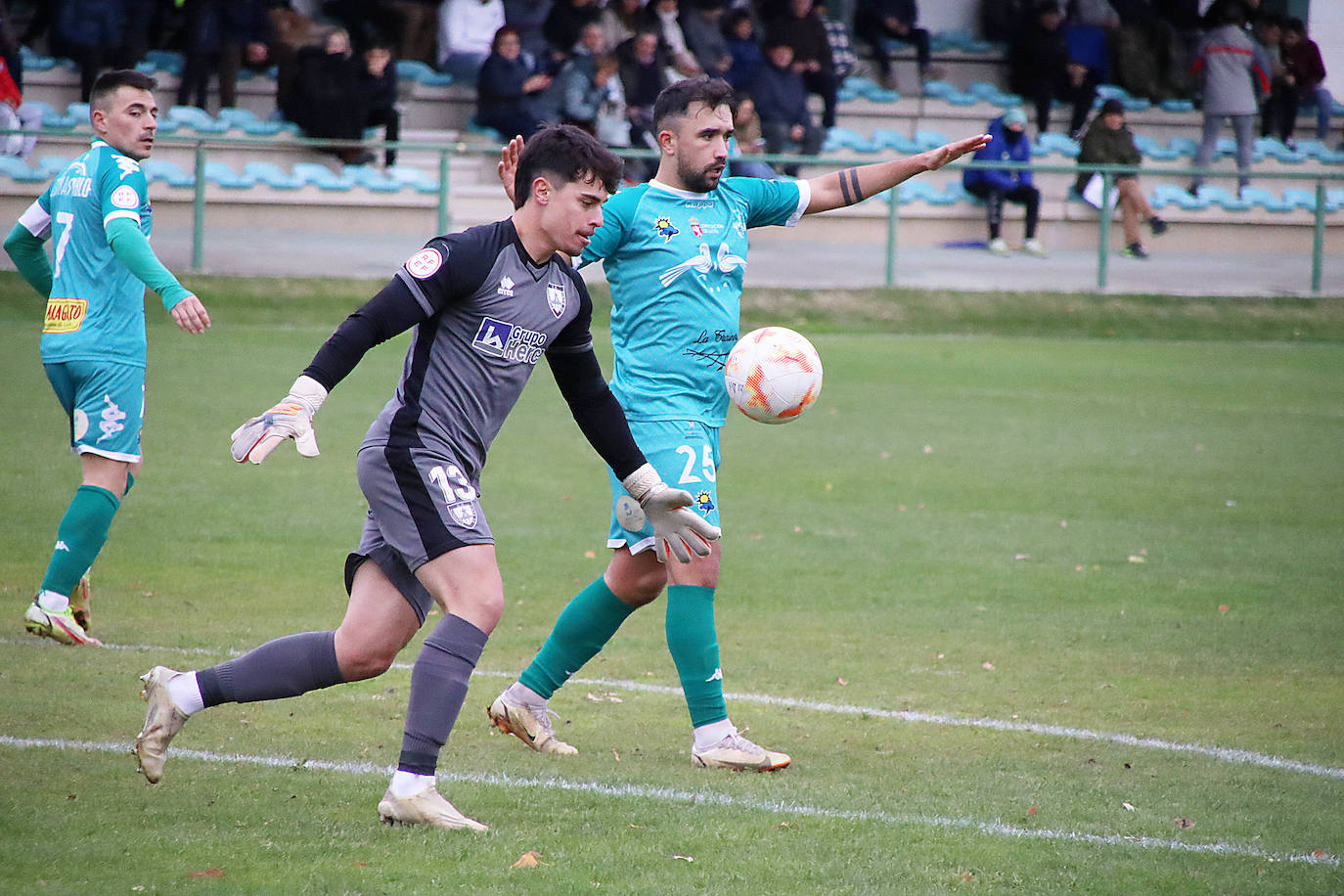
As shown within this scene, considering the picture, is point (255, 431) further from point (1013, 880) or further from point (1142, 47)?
point (1142, 47)

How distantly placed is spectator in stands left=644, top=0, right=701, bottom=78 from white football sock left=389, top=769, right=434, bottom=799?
59.8 ft

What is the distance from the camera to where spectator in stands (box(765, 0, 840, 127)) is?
2267cm

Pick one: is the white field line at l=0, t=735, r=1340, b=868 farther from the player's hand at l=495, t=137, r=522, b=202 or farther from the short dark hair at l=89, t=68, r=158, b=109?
the short dark hair at l=89, t=68, r=158, b=109

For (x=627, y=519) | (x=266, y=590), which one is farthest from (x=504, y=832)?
(x=266, y=590)

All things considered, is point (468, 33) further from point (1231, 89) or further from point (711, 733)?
point (711, 733)

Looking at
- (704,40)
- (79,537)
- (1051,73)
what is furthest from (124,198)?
(1051,73)

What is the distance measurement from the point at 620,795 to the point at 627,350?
1.57 metres

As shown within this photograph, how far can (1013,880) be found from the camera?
3.95m

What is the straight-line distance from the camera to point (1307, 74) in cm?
2581

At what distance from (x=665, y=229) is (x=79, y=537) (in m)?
2.82

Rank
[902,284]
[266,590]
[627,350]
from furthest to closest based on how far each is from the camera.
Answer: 1. [902,284]
2. [266,590]
3. [627,350]

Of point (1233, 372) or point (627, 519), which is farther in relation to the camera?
point (1233, 372)

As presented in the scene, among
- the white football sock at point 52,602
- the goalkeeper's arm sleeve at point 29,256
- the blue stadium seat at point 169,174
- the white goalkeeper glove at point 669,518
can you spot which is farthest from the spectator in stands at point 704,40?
the white goalkeeper glove at point 669,518

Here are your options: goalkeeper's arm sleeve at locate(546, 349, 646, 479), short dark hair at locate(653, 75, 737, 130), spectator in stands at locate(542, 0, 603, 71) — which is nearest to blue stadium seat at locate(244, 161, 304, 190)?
spectator in stands at locate(542, 0, 603, 71)
